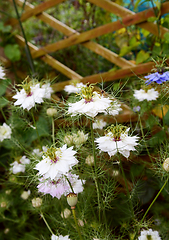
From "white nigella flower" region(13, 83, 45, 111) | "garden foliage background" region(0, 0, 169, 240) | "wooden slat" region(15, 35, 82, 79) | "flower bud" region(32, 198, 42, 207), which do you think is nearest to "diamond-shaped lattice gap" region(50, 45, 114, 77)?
"garden foliage background" region(0, 0, 169, 240)

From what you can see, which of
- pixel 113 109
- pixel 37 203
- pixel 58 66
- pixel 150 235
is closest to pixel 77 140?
pixel 113 109

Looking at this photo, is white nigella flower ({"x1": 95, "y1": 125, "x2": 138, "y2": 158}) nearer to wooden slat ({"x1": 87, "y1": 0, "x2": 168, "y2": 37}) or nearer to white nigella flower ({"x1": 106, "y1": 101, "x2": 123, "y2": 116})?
white nigella flower ({"x1": 106, "y1": 101, "x2": 123, "y2": 116})

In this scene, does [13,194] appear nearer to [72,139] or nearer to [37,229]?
[37,229]

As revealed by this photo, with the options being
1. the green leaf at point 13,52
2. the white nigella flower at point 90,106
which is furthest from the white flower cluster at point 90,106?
the green leaf at point 13,52

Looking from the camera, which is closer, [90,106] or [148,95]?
[90,106]

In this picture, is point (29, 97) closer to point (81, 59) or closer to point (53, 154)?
point (53, 154)

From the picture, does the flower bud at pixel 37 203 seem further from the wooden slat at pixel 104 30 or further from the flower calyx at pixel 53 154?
the wooden slat at pixel 104 30
